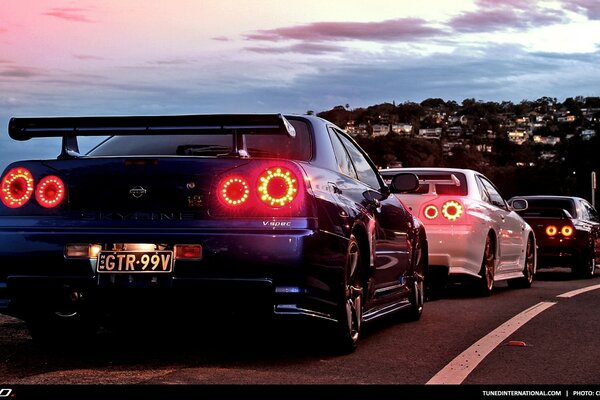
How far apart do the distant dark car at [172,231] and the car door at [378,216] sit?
0.67 m

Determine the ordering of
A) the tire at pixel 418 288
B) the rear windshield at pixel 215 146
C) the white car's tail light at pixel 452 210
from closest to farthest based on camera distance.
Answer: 1. the rear windshield at pixel 215 146
2. the tire at pixel 418 288
3. the white car's tail light at pixel 452 210

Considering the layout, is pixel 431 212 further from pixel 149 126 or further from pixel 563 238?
pixel 563 238

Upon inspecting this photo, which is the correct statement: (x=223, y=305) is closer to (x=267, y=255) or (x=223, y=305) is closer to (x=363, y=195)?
(x=267, y=255)

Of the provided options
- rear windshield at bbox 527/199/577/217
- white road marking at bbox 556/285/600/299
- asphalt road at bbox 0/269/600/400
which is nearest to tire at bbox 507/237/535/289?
white road marking at bbox 556/285/600/299

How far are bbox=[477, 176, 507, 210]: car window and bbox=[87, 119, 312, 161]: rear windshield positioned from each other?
623cm

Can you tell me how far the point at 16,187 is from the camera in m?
6.92

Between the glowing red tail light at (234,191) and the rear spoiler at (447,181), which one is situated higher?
the glowing red tail light at (234,191)

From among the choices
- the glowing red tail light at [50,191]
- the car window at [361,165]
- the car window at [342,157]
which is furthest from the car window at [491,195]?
the glowing red tail light at [50,191]

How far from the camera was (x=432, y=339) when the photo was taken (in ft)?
27.1

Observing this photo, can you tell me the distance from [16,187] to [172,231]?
1094mm

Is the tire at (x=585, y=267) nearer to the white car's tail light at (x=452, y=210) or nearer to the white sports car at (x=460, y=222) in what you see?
the white sports car at (x=460, y=222)

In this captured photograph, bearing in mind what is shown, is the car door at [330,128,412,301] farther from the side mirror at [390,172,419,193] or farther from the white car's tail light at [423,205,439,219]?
the white car's tail light at [423,205,439,219]

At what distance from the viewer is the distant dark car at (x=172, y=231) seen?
21.3 feet

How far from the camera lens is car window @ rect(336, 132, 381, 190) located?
28.1 ft
